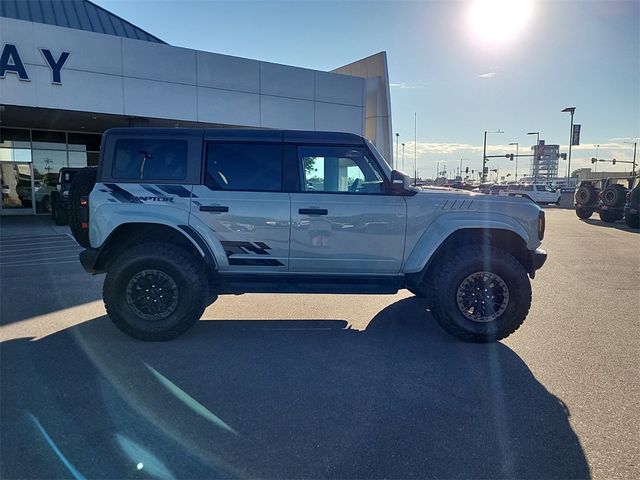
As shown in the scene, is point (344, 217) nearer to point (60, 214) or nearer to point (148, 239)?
point (148, 239)

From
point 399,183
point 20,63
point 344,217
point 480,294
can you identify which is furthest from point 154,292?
point 20,63

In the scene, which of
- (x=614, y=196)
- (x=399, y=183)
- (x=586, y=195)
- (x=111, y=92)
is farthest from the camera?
(x=586, y=195)

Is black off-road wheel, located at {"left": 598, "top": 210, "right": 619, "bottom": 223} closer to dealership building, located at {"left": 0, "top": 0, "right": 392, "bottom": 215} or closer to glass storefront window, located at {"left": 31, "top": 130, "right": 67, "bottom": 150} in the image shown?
dealership building, located at {"left": 0, "top": 0, "right": 392, "bottom": 215}

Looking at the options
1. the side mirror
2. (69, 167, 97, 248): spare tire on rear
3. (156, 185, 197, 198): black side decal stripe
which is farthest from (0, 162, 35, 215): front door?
the side mirror

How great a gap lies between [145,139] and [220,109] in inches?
508

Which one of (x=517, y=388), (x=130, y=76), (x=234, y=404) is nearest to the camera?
(x=234, y=404)

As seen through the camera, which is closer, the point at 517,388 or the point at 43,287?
the point at 517,388

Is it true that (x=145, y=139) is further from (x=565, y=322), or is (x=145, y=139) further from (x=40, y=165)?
(x=40, y=165)

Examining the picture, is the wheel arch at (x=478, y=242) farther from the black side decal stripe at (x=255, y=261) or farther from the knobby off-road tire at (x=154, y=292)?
the knobby off-road tire at (x=154, y=292)

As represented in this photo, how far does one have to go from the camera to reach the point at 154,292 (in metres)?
4.90

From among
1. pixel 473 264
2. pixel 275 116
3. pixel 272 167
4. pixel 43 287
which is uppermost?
pixel 275 116

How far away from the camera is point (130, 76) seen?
1551cm

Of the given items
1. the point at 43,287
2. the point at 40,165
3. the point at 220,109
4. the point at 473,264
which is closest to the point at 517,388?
the point at 473,264

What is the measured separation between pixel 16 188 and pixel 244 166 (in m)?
19.8
